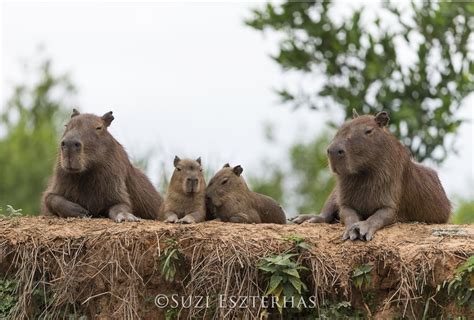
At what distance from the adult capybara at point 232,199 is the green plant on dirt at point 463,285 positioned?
2.83 m

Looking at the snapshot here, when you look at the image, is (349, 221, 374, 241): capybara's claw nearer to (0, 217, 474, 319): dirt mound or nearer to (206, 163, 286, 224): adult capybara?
(0, 217, 474, 319): dirt mound

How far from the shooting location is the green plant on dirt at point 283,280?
973 cm

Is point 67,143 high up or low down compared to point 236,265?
up

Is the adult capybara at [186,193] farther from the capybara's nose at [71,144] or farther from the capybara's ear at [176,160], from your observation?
the capybara's nose at [71,144]

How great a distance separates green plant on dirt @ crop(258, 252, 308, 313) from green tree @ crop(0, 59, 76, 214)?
959 inches

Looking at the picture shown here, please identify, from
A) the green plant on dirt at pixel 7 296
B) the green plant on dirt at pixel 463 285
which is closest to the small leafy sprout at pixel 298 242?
the green plant on dirt at pixel 463 285

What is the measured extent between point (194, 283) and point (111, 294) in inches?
32.6

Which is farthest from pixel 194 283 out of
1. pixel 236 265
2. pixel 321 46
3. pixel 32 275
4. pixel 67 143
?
pixel 321 46

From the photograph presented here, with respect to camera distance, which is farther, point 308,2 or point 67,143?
point 308,2

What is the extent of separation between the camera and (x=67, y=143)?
38.2 feet

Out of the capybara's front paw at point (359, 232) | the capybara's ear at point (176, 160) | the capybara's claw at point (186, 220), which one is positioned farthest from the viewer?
the capybara's ear at point (176, 160)

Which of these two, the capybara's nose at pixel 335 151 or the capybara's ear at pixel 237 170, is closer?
the capybara's nose at pixel 335 151

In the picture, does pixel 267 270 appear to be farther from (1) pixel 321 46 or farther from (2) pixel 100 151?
(1) pixel 321 46

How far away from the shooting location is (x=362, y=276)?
984 centimetres
